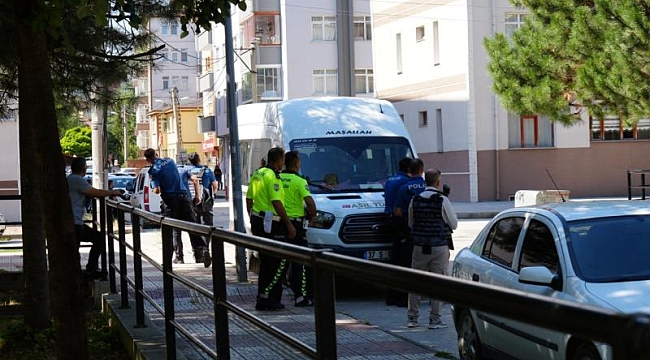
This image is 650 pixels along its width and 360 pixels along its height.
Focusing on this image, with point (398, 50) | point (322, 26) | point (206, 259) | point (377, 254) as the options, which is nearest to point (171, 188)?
point (377, 254)

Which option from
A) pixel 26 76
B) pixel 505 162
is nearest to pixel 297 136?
pixel 26 76

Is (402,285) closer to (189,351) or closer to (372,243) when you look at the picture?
(189,351)

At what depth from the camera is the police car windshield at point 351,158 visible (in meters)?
15.8

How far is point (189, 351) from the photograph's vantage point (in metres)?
6.81

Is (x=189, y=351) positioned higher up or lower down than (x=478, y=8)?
lower down

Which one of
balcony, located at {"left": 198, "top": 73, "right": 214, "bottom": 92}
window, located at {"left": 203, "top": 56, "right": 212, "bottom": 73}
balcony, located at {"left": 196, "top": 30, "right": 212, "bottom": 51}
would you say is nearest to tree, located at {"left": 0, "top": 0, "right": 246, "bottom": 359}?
balcony, located at {"left": 198, "top": 73, "right": 214, "bottom": 92}

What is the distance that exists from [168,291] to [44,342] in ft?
11.9

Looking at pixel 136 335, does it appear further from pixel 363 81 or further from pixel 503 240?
pixel 363 81

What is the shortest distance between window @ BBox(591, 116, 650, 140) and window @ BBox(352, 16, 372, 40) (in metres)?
20.7

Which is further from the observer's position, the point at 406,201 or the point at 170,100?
the point at 170,100

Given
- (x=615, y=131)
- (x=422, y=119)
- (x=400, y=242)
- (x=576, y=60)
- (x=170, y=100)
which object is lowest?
(x=400, y=242)

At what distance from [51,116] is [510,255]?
3.66m

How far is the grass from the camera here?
9.84m

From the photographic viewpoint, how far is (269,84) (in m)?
59.0
